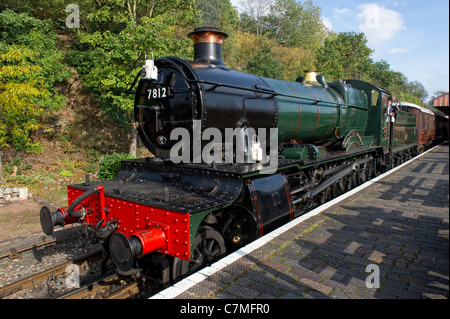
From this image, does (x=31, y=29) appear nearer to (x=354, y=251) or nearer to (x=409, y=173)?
(x=354, y=251)

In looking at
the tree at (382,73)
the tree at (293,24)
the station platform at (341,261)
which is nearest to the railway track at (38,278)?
the station platform at (341,261)

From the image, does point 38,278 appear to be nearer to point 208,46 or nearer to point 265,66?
point 208,46

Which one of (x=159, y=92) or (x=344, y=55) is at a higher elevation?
(x=344, y=55)

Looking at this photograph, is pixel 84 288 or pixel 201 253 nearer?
pixel 84 288

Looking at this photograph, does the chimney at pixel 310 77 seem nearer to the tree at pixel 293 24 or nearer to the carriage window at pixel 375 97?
the carriage window at pixel 375 97

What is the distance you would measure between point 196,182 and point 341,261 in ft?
6.87

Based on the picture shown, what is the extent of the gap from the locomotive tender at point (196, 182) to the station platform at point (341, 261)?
40 cm

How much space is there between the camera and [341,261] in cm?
362

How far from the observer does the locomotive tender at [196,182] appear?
335cm

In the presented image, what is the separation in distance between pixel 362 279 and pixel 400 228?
2028 millimetres

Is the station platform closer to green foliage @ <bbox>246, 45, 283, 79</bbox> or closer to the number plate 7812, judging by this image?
the number plate 7812

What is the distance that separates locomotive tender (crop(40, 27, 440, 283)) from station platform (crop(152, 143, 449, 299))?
0.40 meters

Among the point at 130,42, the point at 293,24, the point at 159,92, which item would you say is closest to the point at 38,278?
the point at 159,92

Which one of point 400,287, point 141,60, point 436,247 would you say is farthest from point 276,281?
point 141,60
